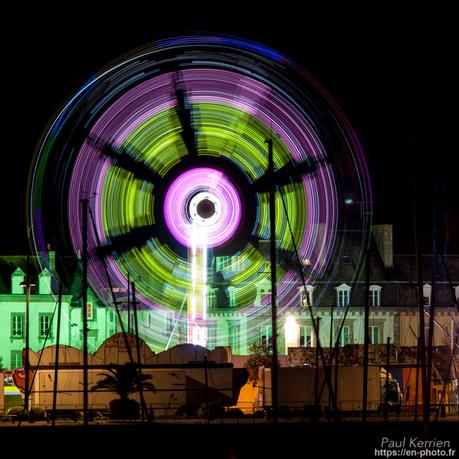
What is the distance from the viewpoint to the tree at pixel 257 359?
68.2 metres

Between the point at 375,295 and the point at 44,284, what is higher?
the point at 44,284

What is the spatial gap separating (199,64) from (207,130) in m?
3.49

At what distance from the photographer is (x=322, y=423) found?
150 feet

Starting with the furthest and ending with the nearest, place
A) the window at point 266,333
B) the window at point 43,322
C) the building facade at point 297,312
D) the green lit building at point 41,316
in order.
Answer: the window at point 43,322 → the green lit building at point 41,316 → the building facade at point 297,312 → the window at point 266,333

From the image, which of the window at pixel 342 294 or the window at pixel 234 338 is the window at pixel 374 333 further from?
the window at pixel 234 338

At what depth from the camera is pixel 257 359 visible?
235 ft

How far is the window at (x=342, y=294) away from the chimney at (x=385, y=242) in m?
3.03

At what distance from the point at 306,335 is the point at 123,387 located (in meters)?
30.9

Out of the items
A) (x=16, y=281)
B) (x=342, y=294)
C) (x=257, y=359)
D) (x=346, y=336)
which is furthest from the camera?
(x=16, y=281)

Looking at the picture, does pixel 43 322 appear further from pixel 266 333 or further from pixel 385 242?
pixel 385 242

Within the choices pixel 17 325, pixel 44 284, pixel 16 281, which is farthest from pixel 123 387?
pixel 16 281

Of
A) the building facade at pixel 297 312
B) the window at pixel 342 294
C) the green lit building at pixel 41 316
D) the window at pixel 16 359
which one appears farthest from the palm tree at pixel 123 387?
the window at pixel 342 294

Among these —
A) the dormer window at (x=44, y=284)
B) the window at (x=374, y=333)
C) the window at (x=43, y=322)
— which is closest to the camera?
the window at (x=374, y=333)

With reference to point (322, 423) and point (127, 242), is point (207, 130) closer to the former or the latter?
point (127, 242)
